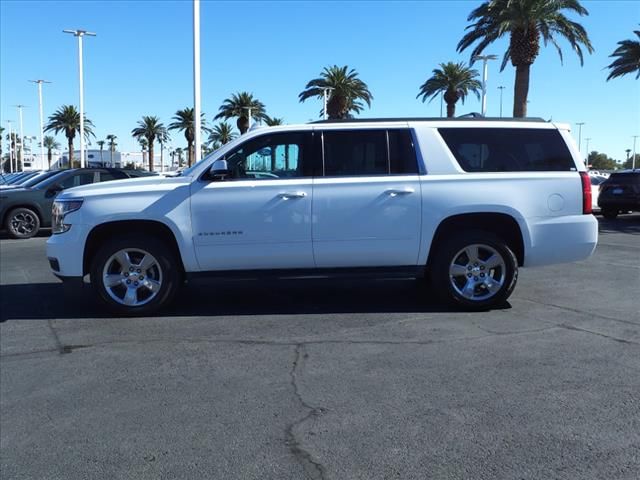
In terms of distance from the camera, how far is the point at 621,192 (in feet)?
59.1

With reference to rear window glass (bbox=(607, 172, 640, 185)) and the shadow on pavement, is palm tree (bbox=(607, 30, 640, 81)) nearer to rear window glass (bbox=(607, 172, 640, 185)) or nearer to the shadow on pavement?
rear window glass (bbox=(607, 172, 640, 185))

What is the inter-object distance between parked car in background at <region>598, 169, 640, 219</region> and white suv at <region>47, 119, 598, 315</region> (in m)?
13.3

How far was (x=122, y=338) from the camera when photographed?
5.52m

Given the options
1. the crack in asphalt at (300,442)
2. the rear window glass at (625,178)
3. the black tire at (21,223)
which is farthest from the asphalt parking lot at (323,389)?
the rear window glass at (625,178)

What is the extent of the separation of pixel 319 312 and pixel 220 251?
1.27 m

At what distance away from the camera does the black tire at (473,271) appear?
6168 millimetres

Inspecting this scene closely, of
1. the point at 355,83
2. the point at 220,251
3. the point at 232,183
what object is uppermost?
the point at 355,83

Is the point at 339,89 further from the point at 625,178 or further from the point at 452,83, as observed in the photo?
the point at 625,178

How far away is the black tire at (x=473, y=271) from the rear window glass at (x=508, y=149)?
765 millimetres

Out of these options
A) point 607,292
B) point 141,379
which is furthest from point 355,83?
point 141,379

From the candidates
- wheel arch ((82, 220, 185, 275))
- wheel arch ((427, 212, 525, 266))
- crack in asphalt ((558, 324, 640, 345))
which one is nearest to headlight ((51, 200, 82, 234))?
wheel arch ((82, 220, 185, 275))

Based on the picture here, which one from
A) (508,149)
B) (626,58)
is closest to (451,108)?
(626,58)

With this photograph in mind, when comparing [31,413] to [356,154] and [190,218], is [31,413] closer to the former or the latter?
[190,218]

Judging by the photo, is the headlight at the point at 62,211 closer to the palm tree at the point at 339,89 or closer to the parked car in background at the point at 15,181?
the parked car in background at the point at 15,181
